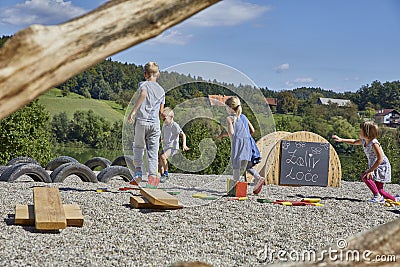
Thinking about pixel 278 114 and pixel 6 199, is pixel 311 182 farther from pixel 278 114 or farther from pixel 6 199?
pixel 278 114

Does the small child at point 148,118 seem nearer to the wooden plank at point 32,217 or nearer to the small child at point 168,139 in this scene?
the small child at point 168,139

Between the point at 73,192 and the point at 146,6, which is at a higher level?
the point at 146,6

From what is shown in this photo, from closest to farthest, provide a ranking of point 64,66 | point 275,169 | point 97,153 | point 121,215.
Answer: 1. point 64,66
2. point 121,215
3. point 275,169
4. point 97,153

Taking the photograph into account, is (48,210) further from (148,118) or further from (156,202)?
(148,118)

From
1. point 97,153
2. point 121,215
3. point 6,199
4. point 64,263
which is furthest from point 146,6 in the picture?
point 97,153

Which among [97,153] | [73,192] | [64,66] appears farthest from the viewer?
→ [97,153]

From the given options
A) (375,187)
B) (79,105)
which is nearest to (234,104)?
(375,187)

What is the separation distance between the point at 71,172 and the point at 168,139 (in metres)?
1.96

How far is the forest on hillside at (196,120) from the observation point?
8.36 metres

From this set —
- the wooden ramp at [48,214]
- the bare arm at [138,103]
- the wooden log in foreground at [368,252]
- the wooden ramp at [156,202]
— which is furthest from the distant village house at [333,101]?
the wooden log in foreground at [368,252]

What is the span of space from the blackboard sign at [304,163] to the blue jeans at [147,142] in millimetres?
3906

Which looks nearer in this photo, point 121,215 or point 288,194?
point 121,215

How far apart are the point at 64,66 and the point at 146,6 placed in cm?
37

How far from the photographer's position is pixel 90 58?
6.59ft
